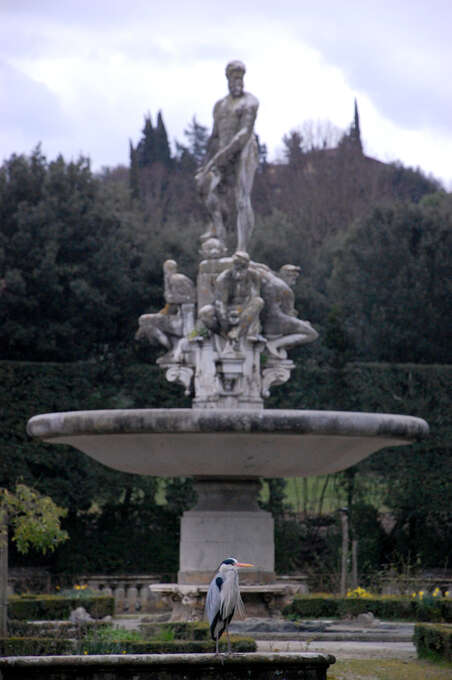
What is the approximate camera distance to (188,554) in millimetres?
13203

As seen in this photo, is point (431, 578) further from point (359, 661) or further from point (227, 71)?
point (359, 661)

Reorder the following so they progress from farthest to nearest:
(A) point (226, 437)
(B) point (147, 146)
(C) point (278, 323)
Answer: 1. (B) point (147, 146)
2. (C) point (278, 323)
3. (A) point (226, 437)

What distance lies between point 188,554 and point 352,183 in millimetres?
31340

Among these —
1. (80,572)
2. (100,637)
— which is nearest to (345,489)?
(80,572)

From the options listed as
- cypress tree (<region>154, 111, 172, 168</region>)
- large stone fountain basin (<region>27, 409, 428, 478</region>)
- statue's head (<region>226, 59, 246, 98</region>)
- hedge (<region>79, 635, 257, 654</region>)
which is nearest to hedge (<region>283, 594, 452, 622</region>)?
large stone fountain basin (<region>27, 409, 428, 478</region>)

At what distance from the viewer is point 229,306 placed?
48.1 feet

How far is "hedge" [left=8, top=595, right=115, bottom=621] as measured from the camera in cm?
1452

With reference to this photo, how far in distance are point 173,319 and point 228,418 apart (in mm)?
3843

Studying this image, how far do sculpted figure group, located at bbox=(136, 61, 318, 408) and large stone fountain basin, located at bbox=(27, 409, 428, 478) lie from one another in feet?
5.69

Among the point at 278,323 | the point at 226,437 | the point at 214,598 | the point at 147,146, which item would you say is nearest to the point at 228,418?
the point at 226,437

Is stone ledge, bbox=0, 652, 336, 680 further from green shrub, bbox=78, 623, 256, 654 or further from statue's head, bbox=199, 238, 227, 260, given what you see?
statue's head, bbox=199, 238, 227, 260

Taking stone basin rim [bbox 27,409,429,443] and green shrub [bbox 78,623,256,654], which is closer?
green shrub [bbox 78,623,256,654]

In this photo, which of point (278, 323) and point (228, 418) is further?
point (278, 323)

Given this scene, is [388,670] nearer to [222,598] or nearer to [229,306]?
[222,598]
